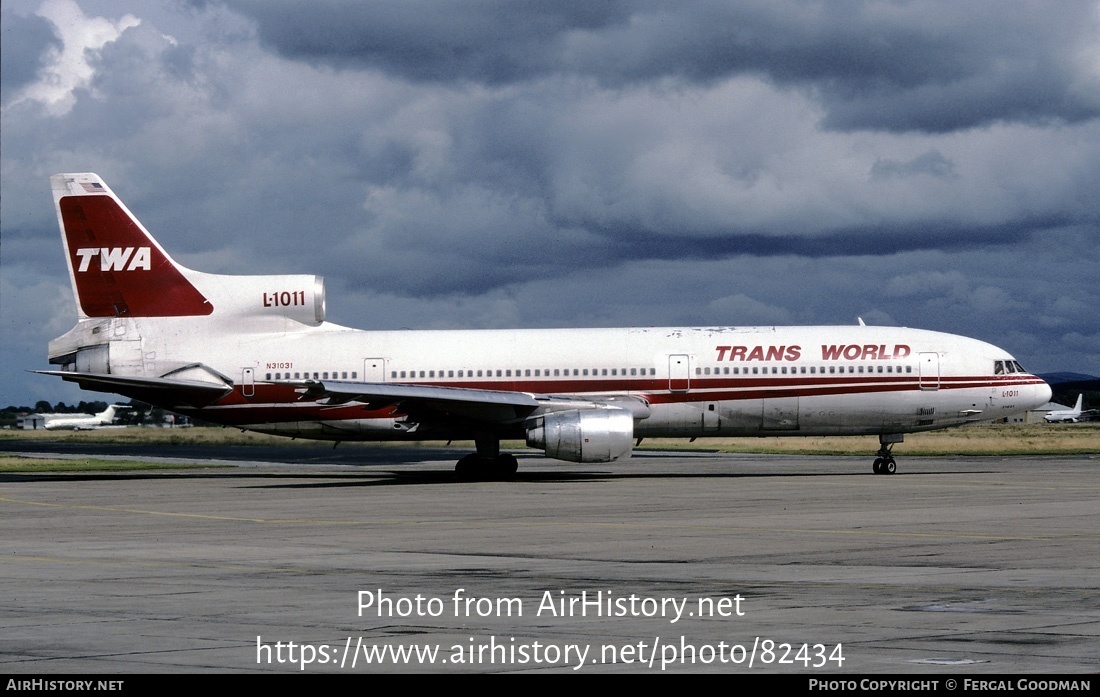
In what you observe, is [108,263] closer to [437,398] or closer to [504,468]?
[437,398]

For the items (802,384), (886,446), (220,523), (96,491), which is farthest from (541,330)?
(220,523)

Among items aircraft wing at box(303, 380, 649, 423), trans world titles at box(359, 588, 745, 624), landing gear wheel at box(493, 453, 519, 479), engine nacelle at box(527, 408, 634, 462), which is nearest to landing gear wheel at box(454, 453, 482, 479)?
landing gear wheel at box(493, 453, 519, 479)

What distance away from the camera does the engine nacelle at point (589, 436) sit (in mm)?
37375

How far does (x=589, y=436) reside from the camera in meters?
37.3

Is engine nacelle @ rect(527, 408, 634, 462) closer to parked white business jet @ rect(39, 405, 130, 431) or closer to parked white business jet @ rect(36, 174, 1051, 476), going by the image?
parked white business jet @ rect(36, 174, 1051, 476)

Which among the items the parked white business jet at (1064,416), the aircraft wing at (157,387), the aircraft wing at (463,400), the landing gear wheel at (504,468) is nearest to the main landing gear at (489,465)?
the landing gear wheel at (504,468)

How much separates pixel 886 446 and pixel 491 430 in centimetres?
1158

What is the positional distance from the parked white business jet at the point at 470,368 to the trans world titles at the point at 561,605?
77.8ft

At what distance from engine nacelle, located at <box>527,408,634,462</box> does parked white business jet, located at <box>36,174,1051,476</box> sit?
18 cm

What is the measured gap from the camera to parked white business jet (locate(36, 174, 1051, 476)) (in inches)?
1578

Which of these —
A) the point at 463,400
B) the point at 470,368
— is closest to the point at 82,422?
the point at 470,368

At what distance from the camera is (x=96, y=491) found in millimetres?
36969

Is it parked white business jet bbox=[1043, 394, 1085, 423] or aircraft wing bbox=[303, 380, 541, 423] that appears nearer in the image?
aircraft wing bbox=[303, 380, 541, 423]
